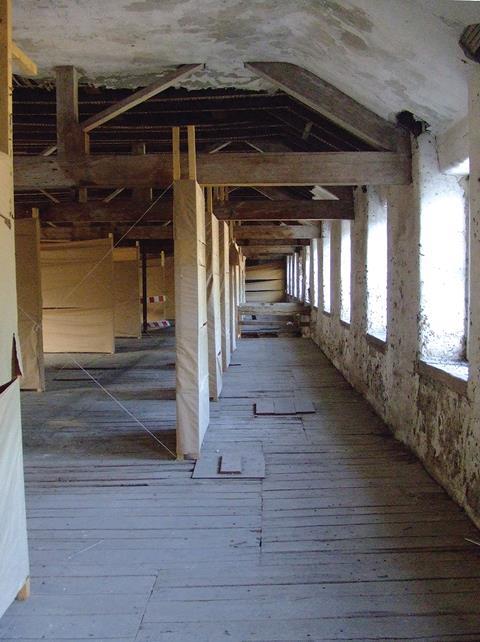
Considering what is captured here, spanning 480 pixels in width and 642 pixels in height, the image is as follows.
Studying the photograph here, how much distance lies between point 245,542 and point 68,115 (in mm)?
3778

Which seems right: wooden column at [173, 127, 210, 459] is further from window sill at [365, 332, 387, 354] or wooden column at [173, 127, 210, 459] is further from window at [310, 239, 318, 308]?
window at [310, 239, 318, 308]

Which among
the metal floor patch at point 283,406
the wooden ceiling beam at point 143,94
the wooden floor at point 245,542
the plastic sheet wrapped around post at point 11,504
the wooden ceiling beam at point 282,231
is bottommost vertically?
the wooden floor at point 245,542

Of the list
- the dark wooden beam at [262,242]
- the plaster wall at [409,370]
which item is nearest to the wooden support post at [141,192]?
the plaster wall at [409,370]

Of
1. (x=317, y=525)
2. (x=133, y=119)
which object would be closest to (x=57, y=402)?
(x=133, y=119)

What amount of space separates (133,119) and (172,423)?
3.70 meters

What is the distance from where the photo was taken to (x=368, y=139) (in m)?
4.73

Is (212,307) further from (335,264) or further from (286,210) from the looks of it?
(335,264)

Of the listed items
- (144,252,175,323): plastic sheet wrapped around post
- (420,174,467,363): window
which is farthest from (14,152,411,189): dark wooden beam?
(144,252,175,323): plastic sheet wrapped around post

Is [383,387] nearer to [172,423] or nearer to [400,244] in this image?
[400,244]

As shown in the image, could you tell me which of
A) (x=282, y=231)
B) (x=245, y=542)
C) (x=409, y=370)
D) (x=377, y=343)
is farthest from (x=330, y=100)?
(x=282, y=231)

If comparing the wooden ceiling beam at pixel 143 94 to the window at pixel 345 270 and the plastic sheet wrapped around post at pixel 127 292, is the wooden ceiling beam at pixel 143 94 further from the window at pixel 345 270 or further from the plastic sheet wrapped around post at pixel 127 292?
the plastic sheet wrapped around post at pixel 127 292

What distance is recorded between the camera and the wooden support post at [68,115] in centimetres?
478

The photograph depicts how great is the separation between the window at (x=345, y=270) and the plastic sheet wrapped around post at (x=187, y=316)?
171 inches

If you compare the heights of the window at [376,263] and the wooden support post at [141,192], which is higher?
the wooden support post at [141,192]
